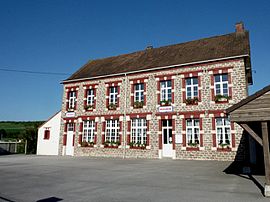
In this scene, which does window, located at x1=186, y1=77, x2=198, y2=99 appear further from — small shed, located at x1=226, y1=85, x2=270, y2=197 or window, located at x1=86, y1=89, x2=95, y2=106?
small shed, located at x1=226, y1=85, x2=270, y2=197

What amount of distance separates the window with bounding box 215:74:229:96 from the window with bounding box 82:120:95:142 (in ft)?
32.9

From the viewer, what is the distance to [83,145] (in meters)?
19.4

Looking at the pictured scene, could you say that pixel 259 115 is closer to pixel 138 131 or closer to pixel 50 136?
pixel 138 131

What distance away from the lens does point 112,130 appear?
18.6 m

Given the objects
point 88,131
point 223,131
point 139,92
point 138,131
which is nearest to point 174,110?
point 138,131

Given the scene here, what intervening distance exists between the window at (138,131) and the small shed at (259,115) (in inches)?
422

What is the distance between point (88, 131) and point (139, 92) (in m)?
5.48

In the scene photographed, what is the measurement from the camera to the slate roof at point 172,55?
16031mm

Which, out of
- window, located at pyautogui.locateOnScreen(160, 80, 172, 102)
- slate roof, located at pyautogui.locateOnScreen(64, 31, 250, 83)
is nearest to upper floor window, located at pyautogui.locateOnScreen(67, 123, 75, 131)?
slate roof, located at pyautogui.locateOnScreen(64, 31, 250, 83)

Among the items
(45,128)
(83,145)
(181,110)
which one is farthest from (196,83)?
(45,128)

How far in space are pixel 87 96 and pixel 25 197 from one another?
14974 mm

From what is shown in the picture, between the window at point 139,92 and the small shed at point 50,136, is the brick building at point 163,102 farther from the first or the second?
the small shed at point 50,136

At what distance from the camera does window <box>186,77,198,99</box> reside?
1599cm

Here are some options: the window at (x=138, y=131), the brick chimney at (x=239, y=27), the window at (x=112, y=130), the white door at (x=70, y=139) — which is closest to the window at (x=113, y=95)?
the window at (x=112, y=130)
